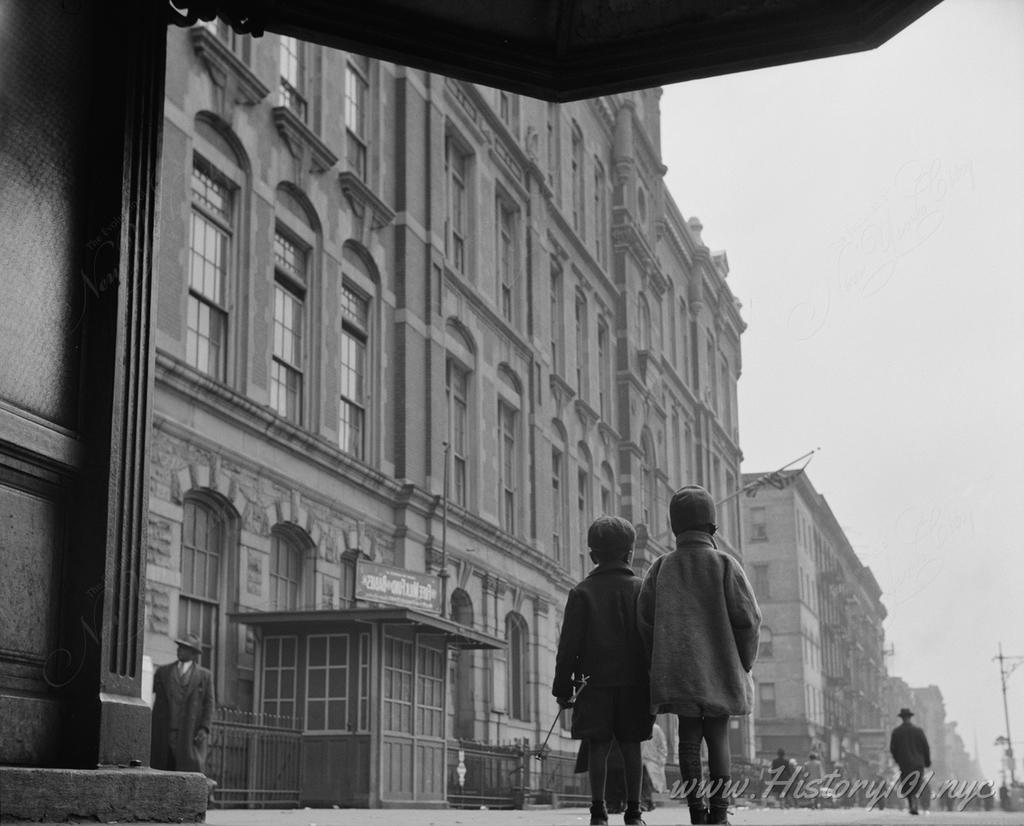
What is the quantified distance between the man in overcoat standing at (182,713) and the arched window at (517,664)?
658 inches

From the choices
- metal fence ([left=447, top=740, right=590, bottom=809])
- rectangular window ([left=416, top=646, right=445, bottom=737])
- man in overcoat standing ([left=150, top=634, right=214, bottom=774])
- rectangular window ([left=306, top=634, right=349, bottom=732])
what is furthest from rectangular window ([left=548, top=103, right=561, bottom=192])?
man in overcoat standing ([left=150, top=634, right=214, bottom=774])

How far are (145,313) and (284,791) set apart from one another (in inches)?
591

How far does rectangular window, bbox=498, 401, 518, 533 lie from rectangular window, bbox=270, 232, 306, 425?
10.6 meters

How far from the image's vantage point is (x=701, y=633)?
849 cm

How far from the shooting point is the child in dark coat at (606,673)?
9062 millimetres

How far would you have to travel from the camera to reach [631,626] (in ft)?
30.3

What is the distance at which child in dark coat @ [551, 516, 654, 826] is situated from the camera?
9.06m

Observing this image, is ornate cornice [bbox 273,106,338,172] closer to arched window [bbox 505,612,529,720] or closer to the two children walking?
arched window [bbox 505,612,529,720]

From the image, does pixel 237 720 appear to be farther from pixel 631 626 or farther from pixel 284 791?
pixel 631 626

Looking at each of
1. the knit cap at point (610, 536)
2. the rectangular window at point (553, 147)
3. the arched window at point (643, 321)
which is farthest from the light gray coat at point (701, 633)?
the arched window at point (643, 321)

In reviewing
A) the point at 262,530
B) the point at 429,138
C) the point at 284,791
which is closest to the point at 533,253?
A: the point at 429,138

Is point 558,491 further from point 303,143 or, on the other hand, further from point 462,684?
point 303,143

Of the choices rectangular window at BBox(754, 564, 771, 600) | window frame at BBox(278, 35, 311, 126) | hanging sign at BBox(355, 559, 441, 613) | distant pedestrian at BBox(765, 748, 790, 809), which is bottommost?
distant pedestrian at BBox(765, 748, 790, 809)

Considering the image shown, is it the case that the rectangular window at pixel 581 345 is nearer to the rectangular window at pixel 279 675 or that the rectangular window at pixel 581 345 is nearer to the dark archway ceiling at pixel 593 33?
the rectangular window at pixel 279 675
